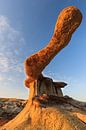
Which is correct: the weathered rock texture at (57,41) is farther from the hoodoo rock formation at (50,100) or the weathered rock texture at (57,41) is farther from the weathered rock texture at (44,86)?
the weathered rock texture at (44,86)

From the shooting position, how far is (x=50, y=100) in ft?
40.5

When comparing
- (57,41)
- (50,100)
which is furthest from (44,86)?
(57,41)

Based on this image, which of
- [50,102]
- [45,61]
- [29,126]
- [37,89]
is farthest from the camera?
[37,89]

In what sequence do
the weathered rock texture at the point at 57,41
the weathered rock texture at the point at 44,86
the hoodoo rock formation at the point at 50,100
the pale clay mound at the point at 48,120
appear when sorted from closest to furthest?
the pale clay mound at the point at 48,120, the hoodoo rock formation at the point at 50,100, the weathered rock texture at the point at 57,41, the weathered rock texture at the point at 44,86

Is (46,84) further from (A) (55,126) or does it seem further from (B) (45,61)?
(A) (55,126)

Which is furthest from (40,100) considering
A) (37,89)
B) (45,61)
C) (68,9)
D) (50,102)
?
(68,9)

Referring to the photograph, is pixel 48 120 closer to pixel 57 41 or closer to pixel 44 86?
pixel 57 41

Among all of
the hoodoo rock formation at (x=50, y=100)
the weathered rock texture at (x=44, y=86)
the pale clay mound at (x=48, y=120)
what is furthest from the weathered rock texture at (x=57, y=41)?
the pale clay mound at (x=48, y=120)

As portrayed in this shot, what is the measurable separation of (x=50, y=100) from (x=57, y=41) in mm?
3419

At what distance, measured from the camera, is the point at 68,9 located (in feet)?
34.3

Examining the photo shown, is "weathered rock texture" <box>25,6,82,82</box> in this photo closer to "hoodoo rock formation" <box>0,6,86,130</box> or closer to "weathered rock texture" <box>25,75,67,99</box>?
"hoodoo rock formation" <box>0,6,86,130</box>

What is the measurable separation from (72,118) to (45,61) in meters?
4.81

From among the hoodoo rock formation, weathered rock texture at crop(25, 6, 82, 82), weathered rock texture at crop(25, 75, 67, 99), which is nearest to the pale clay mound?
the hoodoo rock formation

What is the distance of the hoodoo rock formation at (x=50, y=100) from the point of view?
31.0 feet
